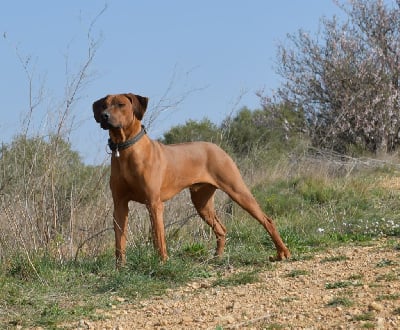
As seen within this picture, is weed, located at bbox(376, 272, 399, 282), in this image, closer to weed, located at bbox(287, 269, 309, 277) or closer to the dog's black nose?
weed, located at bbox(287, 269, 309, 277)

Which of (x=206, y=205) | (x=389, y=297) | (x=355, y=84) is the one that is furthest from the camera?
(x=355, y=84)

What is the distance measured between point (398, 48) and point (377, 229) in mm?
14728

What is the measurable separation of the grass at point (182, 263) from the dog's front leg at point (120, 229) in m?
0.09

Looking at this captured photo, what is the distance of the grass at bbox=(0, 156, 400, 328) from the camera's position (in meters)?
6.46

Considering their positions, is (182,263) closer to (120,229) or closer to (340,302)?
(120,229)

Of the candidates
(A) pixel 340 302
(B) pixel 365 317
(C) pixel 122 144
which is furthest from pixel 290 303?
(C) pixel 122 144

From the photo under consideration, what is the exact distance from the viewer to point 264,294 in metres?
6.37

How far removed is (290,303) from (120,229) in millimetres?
2646

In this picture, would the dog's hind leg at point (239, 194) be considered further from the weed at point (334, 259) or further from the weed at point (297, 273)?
the weed at point (297, 273)

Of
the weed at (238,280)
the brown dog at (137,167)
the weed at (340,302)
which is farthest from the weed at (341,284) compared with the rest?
the brown dog at (137,167)

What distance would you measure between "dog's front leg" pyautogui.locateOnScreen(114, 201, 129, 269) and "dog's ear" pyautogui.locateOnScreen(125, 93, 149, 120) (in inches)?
35.0

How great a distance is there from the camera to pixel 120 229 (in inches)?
316

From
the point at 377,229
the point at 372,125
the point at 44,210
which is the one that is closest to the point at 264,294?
the point at 44,210

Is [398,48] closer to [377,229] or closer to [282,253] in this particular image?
[377,229]
